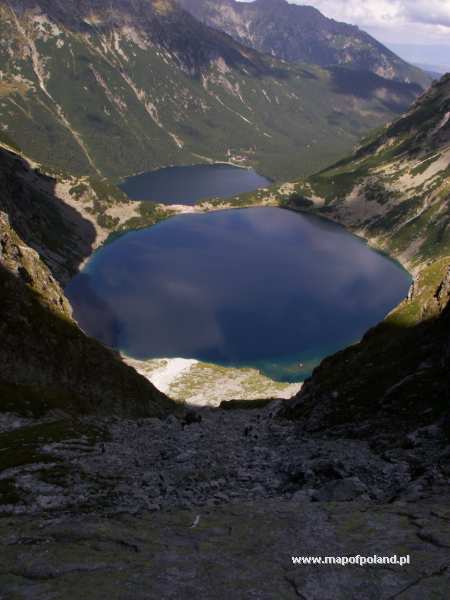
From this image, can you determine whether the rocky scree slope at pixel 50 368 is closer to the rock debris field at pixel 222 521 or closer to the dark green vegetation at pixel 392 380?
the rock debris field at pixel 222 521

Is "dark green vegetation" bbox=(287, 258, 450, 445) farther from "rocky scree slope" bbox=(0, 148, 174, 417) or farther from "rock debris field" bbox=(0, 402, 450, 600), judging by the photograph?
"rocky scree slope" bbox=(0, 148, 174, 417)

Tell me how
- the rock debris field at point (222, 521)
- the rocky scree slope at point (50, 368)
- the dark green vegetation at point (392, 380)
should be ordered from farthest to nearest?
the rocky scree slope at point (50, 368) → the dark green vegetation at point (392, 380) → the rock debris field at point (222, 521)

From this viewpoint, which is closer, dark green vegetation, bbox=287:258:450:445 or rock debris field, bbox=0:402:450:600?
rock debris field, bbox=0:402:450:600

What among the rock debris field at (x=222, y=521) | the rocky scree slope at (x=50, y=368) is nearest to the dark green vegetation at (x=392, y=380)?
the rock debris field at (x=222, y=521)

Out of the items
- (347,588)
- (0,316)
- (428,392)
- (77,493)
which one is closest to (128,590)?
(347,588)

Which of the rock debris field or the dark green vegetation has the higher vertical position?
the dark green vegetation

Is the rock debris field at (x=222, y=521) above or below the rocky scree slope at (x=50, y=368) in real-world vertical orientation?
below

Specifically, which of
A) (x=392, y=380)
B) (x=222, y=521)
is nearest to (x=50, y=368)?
(x=392, y=380)

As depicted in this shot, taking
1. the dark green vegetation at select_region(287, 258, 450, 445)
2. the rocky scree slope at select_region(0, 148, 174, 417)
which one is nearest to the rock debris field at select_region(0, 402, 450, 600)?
the dark green vegetation at select_region(287, 258, 450, 445)

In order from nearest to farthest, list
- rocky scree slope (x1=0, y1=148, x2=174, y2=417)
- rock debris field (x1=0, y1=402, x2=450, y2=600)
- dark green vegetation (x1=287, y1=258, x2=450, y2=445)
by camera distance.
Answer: rock debris field (x1=0, y1=402, x2=450, y2=600) → dark green vegetation (x1=287, y1=258, x2=450, y2=445) → rocky scree slope (x1=0, y1=148, x2=174, y2=417)

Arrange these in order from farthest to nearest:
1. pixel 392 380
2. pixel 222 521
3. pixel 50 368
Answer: pixel 50 368, pixel 392 380, pixel 222 521

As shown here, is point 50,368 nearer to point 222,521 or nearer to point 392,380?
point 392,380

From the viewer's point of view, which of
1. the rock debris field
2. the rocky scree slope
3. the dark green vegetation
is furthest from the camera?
the rocky scree slope
